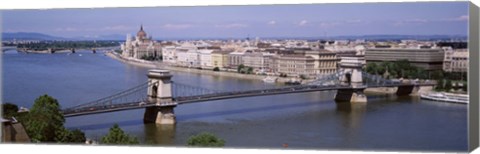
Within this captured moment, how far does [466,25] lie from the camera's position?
5.10m

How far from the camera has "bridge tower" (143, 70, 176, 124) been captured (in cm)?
702

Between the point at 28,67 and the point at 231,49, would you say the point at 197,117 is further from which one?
the point at 28,67

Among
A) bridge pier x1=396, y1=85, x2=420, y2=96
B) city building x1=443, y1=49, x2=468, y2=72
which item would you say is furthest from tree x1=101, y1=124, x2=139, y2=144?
bridge pier x1=396, y1=85, x2=420, y2=96

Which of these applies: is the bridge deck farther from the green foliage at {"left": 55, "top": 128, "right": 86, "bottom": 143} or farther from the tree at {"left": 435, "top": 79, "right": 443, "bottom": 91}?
the tree at {"left": 435, "top": 79, "right": 443, "bottom": 91}

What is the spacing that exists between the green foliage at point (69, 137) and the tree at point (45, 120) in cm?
3

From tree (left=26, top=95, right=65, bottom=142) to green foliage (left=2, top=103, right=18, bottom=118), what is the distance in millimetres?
116

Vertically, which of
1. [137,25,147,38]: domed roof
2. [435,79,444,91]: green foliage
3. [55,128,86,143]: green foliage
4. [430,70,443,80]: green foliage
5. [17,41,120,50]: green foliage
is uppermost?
[137,25,147,38]: domed roof

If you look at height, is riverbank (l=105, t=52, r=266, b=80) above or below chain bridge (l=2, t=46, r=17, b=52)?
below

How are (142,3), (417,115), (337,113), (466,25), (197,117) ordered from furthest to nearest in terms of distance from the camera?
(337,113)
(197,117)
(417,115)
(142,3)
(466,25)

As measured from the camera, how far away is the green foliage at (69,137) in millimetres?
5816

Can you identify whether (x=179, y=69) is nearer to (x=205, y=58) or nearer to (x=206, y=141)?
(x=205, y=58)

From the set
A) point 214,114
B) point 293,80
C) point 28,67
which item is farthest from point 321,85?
point 28,67

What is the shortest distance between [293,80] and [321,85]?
501 millimetres

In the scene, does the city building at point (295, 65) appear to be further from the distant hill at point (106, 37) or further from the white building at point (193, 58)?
the distant hill at point (106, 37)
